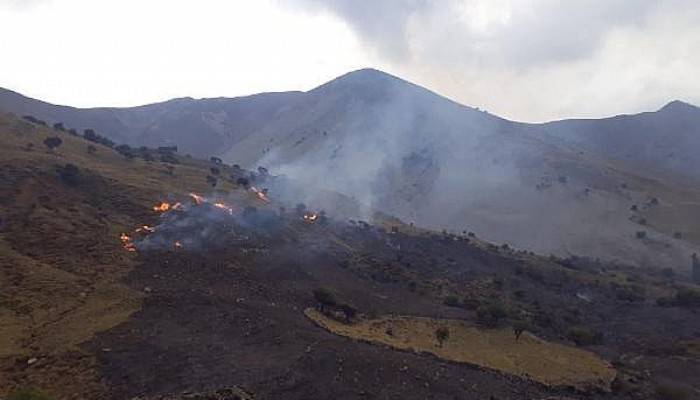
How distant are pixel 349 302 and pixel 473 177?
10252 centimetres

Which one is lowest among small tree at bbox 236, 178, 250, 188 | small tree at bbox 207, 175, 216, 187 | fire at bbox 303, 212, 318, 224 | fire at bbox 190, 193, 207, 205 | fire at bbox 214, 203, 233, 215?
fire at bbox 303, 212, 318, 224

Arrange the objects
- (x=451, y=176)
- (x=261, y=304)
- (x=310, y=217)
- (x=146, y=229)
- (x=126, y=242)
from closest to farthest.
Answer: (x=261, y=304) < (x=126, y=242) < (x=146, y=229) < (x=310, y=217) < (x=451, y=176)

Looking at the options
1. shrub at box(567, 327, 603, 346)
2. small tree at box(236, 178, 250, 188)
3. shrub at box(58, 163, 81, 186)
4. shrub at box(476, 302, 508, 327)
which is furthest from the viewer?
small tree at box(236, 178, 250, 188)

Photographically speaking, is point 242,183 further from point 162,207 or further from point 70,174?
point 70,174

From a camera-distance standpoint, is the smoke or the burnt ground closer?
the burnt ground

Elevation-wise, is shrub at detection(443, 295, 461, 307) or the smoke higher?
the smoke

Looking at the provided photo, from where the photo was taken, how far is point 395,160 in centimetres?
15638

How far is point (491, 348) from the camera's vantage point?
42.3 metres

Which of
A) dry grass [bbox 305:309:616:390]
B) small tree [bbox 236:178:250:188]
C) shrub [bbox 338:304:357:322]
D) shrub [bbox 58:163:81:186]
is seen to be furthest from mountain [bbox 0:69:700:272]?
dry grass [bbox 305:309:616:390]

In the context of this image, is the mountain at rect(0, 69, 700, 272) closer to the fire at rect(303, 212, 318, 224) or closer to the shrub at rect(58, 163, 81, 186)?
the fire at rect(303, 212, 318, 224)

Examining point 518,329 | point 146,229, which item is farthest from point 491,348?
point 146,229

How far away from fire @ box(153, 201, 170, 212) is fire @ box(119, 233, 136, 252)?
26.1 feet

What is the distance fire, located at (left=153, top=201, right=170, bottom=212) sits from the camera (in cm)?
5766

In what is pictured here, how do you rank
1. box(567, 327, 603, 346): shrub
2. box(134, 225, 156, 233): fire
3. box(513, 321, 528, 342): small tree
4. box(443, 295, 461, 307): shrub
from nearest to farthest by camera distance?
box(513, 321, 528, 342): small tree
box(567, 327, 603, 346): shrub
box(134, 225, 156, 233): fire
box(443, 295, 461, 307): shrub
